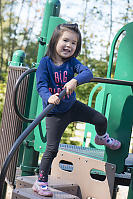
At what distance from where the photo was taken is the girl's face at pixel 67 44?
8.82 ft

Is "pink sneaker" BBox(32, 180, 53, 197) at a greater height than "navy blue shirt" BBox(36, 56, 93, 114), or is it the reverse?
"navy blue shirt" BBox(36, 56, 93, 114)

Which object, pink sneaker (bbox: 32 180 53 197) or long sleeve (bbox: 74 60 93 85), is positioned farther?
pink sneaker (bbox: 32 180 53 197)

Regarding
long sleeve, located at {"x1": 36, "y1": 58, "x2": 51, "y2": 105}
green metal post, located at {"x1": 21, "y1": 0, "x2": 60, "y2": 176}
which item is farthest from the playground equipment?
long sleeve, located at {"x1": 36, "y1": 58, "x2": 51, "y2": 105}

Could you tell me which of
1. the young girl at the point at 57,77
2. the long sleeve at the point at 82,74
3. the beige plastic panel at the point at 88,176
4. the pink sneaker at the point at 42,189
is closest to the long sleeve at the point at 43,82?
the young girl at the point at 57,77

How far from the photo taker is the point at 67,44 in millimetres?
2682

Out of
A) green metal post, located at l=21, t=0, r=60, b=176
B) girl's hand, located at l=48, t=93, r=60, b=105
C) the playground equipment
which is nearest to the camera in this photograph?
girl's hand, located at l=48, t=93, r=60, b=105

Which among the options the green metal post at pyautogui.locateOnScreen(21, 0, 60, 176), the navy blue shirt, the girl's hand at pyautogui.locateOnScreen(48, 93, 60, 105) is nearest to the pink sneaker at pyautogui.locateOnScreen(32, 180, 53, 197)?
the navy blue shirt

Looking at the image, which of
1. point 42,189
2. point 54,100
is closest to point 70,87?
point 54,100

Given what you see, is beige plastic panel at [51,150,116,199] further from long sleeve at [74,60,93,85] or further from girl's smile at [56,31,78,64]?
girl's smile at [56,31,78,64]

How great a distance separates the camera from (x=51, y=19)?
3.88 meters

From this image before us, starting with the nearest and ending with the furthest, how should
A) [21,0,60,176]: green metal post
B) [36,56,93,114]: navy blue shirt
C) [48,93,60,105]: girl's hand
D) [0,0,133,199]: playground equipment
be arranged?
[48,93,60,105]: girl's hand
[36,56,93,114]: navy blue shirt
[0,0,133,199]: playground equipment
[21,0,60,176]: green metal post

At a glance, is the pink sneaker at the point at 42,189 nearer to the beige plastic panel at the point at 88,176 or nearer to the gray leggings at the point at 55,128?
the gray leggings at the point at 55,128

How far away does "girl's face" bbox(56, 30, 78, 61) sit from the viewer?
269cm

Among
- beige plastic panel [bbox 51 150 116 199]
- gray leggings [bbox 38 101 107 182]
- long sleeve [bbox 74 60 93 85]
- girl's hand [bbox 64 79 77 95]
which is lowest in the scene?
beige plastic panel [bbox 51 150 116 199]
